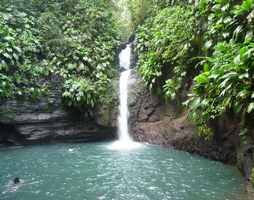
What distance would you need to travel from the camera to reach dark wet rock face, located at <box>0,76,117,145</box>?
35.5 feet

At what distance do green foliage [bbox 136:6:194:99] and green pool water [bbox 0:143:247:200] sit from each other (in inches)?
80.6

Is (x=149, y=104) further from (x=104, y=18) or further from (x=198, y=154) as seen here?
(x=104, y=18)

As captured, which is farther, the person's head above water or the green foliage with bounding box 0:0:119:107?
the green foliage with bounding box 0:0:119:107

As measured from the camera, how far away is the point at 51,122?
11.2 metres

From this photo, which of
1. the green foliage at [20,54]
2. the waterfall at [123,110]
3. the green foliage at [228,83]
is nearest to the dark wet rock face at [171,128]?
the waterfall at [123,110]

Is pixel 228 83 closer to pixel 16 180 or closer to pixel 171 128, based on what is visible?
pixel 16 180

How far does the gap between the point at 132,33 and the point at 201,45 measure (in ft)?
18.0

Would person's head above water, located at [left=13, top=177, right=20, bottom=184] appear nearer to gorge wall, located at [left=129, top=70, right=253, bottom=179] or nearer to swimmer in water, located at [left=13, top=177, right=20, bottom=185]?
swimmer in water, located at [left=13, top=177, right=20, bottom=185]

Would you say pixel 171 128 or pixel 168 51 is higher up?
pixel 168 51

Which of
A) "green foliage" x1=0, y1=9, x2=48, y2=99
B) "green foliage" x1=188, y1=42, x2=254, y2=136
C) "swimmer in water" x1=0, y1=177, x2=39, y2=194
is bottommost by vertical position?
"swimmer in water" x1=0, y1=177, x2=39, y2=194

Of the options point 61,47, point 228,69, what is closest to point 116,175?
point 228,69

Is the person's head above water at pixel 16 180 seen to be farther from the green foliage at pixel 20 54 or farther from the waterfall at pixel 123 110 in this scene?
the waterfall at pixel 123 110

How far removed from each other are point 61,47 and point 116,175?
21.5 ft

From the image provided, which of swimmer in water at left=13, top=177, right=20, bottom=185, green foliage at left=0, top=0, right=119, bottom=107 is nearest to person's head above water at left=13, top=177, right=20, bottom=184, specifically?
swimmer in water at left=13, top=177, right=20, bottom=185
